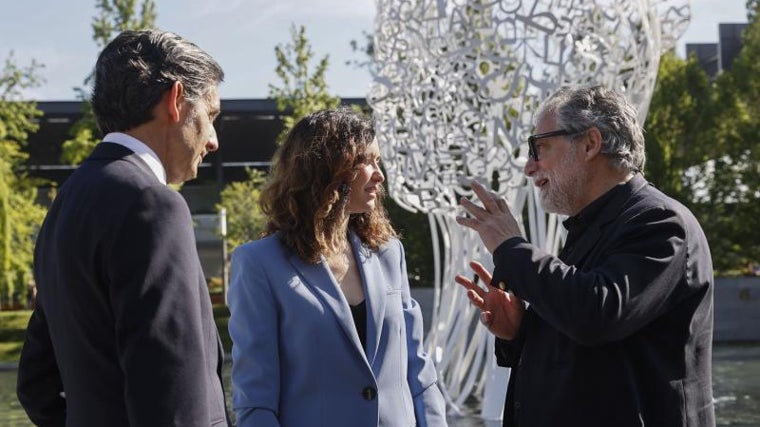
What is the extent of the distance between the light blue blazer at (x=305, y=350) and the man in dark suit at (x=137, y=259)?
63 centimetres

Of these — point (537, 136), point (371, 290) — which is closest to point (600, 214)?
point (537, 136)

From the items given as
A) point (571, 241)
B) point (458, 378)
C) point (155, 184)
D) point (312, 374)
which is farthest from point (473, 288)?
point (458, 378)

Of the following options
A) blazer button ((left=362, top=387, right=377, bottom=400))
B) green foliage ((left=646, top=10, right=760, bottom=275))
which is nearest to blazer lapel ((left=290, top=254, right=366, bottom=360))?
blazer button ((left=362, top=387, right=377, bottom=400))

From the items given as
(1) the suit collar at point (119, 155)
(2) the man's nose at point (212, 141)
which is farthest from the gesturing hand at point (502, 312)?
(1) the suit collar at point (119, 155)

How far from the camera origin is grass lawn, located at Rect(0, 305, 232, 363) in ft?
67.5

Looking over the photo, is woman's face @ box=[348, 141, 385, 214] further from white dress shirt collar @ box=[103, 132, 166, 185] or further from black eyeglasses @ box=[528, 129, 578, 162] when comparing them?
white dress shirt collar @ box=[103, 132, 166, 185]

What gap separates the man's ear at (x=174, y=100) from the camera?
2494 millimetres

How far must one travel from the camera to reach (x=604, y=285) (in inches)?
111

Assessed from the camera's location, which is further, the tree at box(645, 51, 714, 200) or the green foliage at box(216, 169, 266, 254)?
the green foliage at box(216, 169, 266, 254)

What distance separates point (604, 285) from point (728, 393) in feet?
34.4

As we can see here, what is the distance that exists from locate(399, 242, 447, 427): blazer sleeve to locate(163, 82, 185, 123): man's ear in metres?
1.20

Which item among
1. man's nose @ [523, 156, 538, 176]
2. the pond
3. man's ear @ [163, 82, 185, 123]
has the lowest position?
the pond

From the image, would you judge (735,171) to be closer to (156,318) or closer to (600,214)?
(600,214)

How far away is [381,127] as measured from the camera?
32.3 ft
